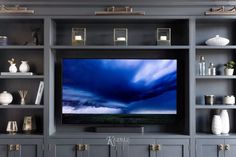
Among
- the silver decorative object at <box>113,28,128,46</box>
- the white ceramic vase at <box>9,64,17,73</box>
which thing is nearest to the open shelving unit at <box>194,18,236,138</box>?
the silver decorative object at <box>113,28,128,46</box>

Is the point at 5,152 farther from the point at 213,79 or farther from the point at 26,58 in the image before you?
the point at 213,79

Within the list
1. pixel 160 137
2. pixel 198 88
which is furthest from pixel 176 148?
pixel 198 88

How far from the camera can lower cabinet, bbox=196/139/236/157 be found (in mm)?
4195

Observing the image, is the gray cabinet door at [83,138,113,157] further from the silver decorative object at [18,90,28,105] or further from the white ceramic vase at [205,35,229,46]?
the white ceramic vase at [205,35,229,46]

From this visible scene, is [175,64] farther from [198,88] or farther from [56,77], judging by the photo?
[56,77]

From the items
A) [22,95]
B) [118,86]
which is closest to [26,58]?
[22,95]

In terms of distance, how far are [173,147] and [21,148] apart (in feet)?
6.15

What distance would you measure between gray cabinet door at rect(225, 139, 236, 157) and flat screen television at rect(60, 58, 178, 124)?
0.73m

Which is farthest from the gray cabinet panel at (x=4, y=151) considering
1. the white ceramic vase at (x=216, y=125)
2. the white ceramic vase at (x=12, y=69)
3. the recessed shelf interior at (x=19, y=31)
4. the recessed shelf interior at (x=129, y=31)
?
the white ceramic vase at (x=216, y=125)

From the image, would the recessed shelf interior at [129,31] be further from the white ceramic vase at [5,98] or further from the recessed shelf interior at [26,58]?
the white ceramic vase at [5,98]

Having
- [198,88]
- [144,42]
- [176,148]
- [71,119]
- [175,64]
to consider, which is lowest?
[176,148]

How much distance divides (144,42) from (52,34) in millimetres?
1219

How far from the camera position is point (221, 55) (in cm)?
459

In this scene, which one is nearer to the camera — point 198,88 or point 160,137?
point 160,137
